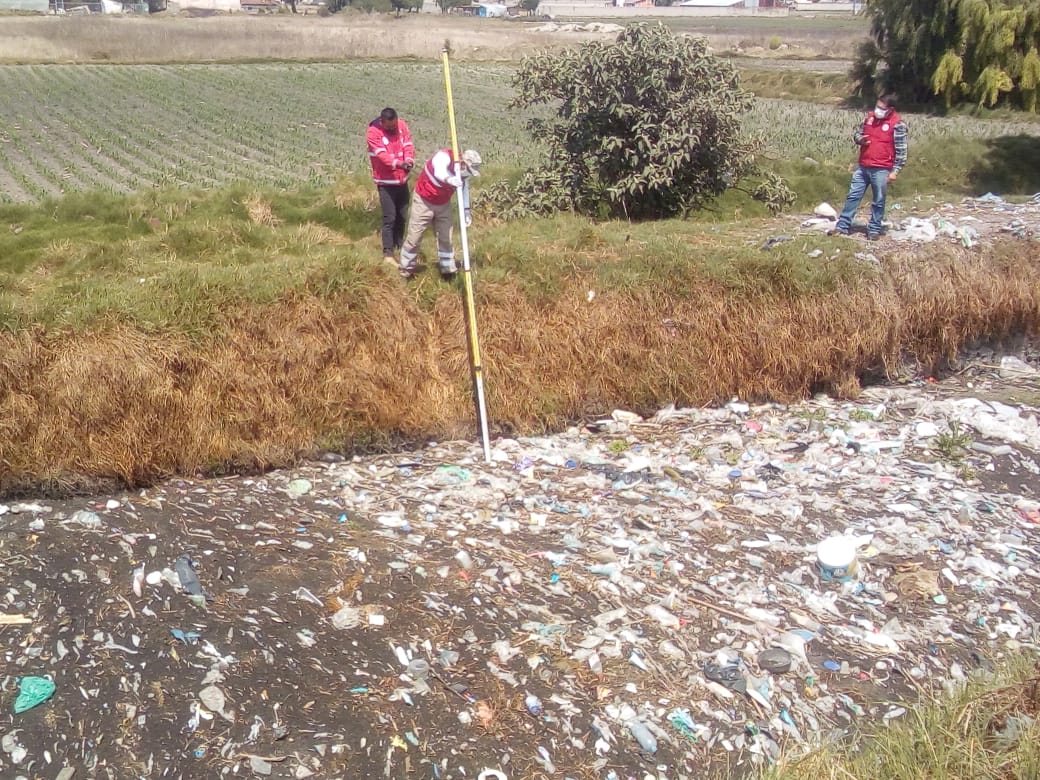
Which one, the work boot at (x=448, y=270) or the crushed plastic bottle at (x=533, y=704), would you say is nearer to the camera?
the crushed plastic bottle at (x=533, y=704)

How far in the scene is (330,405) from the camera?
7273mm

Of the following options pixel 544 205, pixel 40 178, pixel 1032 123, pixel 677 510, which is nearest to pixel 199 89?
pixel 40 178

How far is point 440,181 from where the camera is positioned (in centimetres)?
721

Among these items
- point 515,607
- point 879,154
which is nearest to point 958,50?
point 879,154

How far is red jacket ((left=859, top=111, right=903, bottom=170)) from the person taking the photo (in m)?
9.36

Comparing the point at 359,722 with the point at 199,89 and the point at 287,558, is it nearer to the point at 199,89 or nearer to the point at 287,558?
the point at 287,558

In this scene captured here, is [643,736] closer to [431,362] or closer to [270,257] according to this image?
[431,362]

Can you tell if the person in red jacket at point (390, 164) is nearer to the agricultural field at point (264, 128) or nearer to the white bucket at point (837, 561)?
the white bucket at point (837, 561)

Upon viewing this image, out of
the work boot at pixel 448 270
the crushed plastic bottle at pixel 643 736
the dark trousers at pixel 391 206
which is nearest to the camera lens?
the crushed plastic bottle at pixel 643 736

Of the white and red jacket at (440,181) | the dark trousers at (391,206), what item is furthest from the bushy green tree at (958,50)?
the white and red jacket at (440,181)

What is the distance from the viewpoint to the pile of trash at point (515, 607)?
14.4 ft

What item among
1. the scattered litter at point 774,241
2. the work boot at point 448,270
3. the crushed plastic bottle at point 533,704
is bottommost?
the crushed plastic bottle at point 533,704

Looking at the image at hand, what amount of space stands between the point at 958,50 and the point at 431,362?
72.4ft

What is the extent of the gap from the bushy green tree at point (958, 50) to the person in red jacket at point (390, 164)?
20.3m
